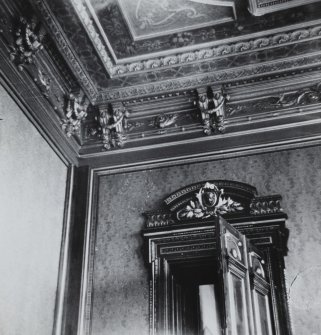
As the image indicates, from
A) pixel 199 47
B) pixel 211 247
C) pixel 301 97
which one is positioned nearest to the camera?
pixel 211 247

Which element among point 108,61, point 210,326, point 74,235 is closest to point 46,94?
point 108,61

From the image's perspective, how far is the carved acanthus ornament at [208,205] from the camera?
452 centimetres

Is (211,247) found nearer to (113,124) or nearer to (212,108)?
(212,108)

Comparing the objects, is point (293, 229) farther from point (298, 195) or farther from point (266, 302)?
point (266, 302)

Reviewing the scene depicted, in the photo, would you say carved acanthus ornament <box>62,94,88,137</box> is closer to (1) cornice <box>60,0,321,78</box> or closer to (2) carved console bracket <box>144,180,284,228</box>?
(1) cornice <box>60,0,321,78</box>

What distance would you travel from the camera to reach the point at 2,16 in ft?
12.9

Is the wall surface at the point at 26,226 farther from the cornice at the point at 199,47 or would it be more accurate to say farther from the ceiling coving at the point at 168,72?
the cornice at the point at 199,47

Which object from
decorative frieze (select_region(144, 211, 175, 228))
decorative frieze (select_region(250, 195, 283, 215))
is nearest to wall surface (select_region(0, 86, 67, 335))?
decorative frieze (select_region(144, 211, 175, 228))

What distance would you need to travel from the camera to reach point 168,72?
488cm

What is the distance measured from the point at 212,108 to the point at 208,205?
961 millimetres

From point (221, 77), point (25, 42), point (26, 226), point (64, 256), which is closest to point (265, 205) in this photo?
point (221, 77)

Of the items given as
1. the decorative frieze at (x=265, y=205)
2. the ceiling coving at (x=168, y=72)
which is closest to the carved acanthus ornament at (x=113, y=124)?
the ceiling coving at (x=168, y=72)

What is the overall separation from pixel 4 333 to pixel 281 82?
10.4ft

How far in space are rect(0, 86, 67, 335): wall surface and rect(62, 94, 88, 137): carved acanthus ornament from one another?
1.20 ft
